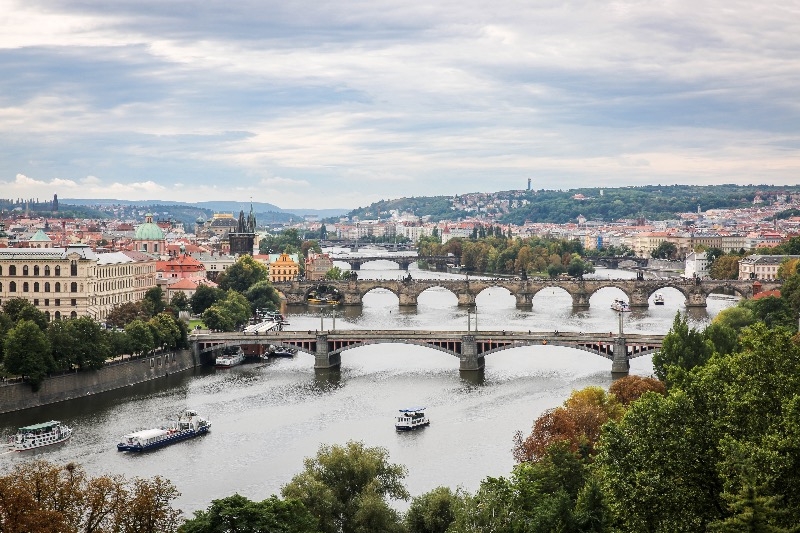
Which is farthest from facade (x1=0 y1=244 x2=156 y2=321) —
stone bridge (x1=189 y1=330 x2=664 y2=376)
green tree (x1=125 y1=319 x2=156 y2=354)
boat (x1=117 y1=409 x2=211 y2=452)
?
boat (x1=117 y1=409 x2=211 y2=452)

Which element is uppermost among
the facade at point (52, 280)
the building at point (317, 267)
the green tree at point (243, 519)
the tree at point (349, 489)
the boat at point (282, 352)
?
the facade at point (52, 280)

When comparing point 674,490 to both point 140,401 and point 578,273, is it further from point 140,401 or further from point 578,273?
point 578,273

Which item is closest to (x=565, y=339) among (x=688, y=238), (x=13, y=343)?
(x=13, y=343)

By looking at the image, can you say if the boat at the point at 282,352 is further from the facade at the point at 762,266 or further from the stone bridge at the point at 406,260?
the stone bridge at the point at 406,260

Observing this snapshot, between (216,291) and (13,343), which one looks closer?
(13,343)

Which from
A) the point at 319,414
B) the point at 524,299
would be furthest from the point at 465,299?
the point at 319,414

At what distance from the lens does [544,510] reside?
21.5 metres

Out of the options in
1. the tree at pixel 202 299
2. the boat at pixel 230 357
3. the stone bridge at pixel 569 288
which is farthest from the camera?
the stone bridge at pixel 569 288

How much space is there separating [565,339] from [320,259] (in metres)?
63.6

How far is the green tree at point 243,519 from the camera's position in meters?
21.9

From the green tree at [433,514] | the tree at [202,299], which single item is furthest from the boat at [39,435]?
the tree at [202,299]

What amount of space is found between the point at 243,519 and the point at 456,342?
108ft

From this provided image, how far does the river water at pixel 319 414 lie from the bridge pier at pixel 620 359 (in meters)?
0.61

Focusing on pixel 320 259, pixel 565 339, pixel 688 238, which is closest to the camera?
pixel 565 339
